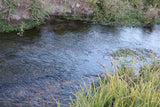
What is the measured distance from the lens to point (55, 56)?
572 centimetres

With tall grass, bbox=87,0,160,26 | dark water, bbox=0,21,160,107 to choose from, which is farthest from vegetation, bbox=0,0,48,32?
tall grass, bbox=87,0,160,26

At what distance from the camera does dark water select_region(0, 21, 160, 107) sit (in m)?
3.96

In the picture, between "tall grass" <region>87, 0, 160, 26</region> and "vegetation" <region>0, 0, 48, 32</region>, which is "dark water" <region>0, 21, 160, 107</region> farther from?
"tall grass" <region>87, 0, 160, 26</region>

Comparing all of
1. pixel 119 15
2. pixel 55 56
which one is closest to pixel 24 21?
pixel 55 56

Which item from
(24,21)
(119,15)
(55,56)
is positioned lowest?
(55,56)

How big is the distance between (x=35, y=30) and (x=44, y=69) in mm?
3194

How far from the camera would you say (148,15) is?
1140 cm

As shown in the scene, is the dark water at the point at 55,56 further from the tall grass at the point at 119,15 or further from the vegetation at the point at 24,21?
the tall grass at the point at 119,15

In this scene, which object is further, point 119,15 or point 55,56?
point 119,15

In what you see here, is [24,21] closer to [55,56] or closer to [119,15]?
[55,56]

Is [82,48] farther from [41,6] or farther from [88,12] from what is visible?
[88,12]

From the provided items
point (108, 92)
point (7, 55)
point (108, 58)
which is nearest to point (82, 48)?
point (108, 58)

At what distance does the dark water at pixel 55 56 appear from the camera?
3959 millimetres

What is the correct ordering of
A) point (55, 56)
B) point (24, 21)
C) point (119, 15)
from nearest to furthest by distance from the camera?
point (55, 56) < point (24, 21) < point (119, 15)
